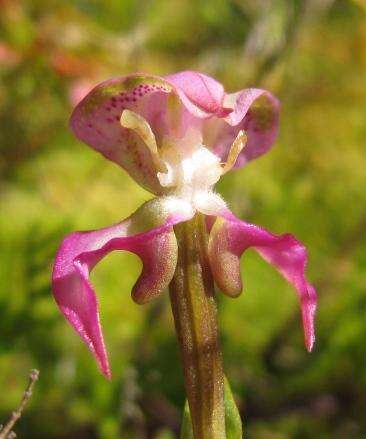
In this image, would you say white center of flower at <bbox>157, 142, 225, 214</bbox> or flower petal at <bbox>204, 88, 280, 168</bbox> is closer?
white center of flower at <bbox>157, 142, 225, 214</bbox>

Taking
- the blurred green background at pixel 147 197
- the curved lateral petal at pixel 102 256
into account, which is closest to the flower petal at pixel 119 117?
the curved lateral petal at pixel 102 256

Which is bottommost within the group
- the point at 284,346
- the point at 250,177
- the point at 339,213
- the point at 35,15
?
the point at 284,346

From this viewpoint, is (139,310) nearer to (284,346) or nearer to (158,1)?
(284,346)

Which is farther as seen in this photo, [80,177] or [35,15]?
[35,15]

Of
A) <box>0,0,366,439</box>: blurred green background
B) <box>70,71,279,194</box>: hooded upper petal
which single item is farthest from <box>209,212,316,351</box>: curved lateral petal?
<box>0,0,366,439</box>: blurred green background

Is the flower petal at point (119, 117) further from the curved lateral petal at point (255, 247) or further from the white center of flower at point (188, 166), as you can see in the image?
the curved lateral petal at point (255, 247)

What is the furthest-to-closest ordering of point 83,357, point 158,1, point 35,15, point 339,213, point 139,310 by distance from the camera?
point 158,1
point 35,15
point 339,213
point 139,310
point 83,357

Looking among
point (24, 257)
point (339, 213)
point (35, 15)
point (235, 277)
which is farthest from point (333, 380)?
point (35, 15)

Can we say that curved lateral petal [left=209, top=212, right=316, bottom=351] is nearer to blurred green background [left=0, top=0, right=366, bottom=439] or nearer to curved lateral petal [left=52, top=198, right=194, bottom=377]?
curved lateral petal [left=52, top=198, right=194, bottom=377]
